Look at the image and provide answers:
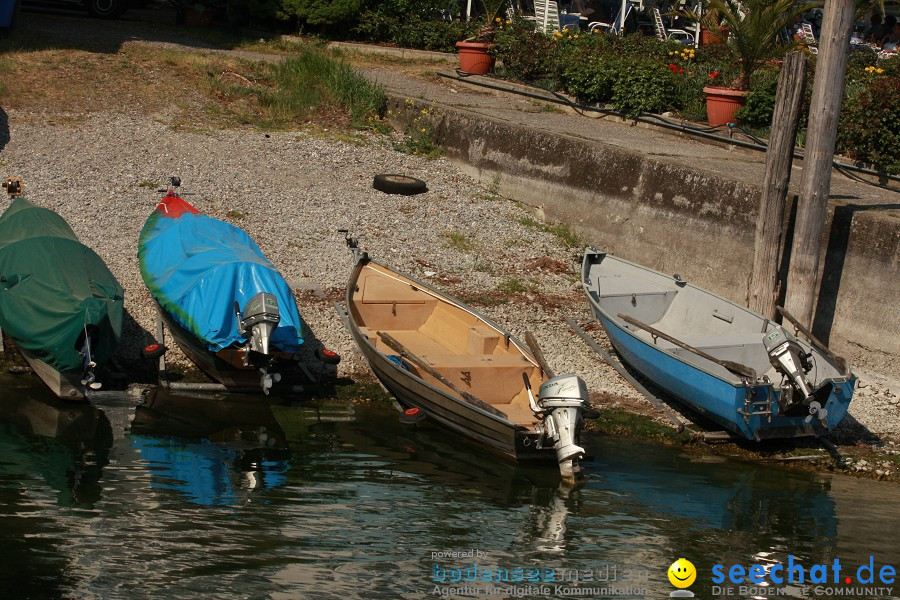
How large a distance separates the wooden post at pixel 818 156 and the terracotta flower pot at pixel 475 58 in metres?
10.9

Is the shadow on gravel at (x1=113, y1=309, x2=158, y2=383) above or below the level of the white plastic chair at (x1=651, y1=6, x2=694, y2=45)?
below

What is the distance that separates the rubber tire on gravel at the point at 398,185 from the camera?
17453 millimetres

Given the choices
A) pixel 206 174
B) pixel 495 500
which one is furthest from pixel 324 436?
pixel 206 174

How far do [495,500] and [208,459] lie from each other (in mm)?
2880

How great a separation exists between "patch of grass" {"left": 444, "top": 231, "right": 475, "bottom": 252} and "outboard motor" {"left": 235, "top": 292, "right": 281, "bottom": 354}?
516 cm

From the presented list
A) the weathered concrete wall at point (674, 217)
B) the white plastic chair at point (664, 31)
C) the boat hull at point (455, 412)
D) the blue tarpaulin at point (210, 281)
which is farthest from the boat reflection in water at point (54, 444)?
the white plastic chair at point (664, 31)

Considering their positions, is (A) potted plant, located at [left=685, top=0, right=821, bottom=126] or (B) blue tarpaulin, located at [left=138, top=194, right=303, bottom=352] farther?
(A) potted plant, located at [left=685, top=0, right=821, bottom=126]

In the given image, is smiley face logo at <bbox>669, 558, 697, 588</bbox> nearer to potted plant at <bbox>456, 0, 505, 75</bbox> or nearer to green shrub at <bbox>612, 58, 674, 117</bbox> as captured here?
green shrub at <bbox>612, 58, 674, 117</bbox>

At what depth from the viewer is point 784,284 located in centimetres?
1359

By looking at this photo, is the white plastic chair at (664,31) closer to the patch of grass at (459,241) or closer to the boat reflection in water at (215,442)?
the patch of grass at (459,241)

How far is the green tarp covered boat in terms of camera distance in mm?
11023

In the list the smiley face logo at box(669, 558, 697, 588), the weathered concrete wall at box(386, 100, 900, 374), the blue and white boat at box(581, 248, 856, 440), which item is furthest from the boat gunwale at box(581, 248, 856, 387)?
the smiley face logo at box(669, 558, 697, 588)

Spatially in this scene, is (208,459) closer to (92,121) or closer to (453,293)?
(453,293)

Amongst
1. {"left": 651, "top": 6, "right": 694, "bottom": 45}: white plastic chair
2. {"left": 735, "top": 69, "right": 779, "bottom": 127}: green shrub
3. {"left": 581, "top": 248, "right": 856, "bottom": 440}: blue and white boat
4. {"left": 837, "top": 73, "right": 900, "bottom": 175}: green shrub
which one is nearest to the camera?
{"left": 581, "top": 248, "right": 856, "bottom": 440}: blue and white boat
